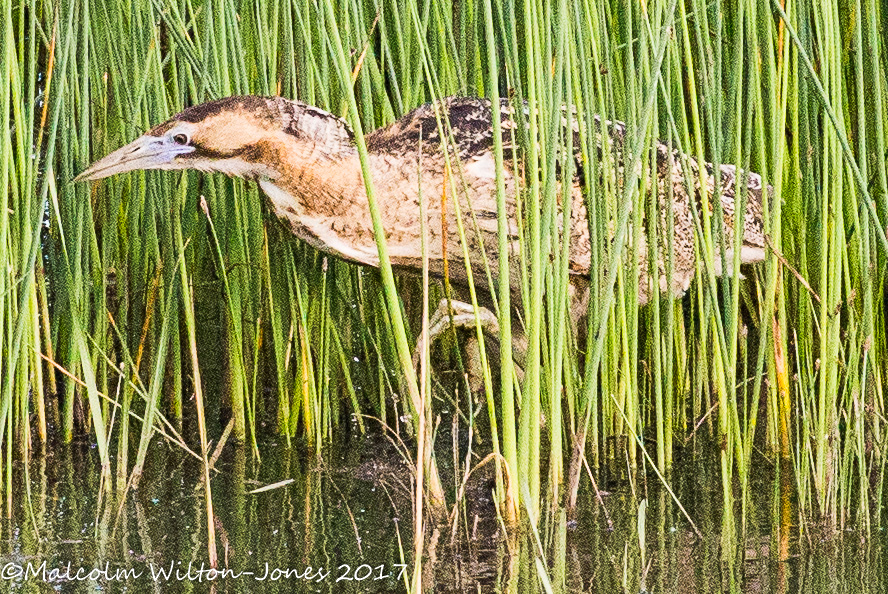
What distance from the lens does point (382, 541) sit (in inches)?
92.6

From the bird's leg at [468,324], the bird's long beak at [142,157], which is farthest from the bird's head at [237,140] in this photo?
the bird's leg at [468,324]

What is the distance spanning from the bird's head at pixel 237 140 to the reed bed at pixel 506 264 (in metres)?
0.10

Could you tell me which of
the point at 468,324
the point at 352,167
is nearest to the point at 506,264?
the point at 352,167

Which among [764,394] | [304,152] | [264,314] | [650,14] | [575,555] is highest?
[650,14]

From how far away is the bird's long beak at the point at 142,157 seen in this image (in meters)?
2.74

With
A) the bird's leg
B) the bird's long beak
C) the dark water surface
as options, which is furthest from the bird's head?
the dark water surface

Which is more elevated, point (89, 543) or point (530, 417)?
point (530, 417)

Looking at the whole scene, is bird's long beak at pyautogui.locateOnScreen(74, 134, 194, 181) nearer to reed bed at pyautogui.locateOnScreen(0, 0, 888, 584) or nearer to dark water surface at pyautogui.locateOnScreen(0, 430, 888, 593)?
reed bed at pyautogui.locateOnScreen(0, 0, 888, 584)

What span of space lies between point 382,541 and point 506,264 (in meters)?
0.69

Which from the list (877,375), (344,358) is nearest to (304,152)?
(344,358)

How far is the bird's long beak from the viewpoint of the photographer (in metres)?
2.74

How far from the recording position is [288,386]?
322 cm

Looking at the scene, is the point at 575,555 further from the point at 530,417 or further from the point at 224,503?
the point at 224,503

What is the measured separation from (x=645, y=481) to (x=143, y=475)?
3.75ft
